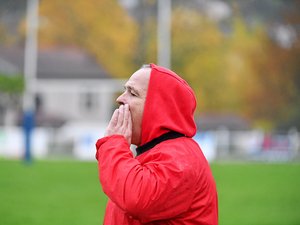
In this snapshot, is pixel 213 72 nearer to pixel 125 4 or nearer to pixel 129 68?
pixel 129 68

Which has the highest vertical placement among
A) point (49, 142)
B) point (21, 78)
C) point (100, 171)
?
point (100, 171)

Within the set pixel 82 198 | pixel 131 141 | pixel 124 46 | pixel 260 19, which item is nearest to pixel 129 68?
pixel 124 46

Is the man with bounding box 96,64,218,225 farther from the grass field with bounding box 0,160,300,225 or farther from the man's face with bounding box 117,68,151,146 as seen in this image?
the grass field with bounding box 0,160,300,225

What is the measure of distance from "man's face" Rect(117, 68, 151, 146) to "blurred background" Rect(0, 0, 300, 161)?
45814mm

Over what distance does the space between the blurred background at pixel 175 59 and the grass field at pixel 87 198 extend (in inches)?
1190

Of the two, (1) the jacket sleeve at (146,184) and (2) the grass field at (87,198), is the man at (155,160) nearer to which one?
(1) the jacket sleeve at (146,184)

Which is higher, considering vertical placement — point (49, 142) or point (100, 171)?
point (100, 171)

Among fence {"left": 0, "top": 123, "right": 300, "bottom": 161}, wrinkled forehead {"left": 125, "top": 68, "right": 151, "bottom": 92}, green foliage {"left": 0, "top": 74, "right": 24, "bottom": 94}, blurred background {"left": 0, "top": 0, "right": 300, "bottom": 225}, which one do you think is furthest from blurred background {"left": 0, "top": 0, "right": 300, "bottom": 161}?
wrinkled forehead {"left": 125, "top": 68, "right": 151, "bottom": 92}

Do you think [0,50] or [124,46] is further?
[0,50]

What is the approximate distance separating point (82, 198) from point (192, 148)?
10.3m

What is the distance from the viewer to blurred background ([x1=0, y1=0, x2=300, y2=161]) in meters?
51.9

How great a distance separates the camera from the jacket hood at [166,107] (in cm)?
273

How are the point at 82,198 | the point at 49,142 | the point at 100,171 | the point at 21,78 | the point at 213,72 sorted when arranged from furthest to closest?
the point at 213,72, the point at 21,78, the point at 49,142, the point at 82,198, the point at 100,171

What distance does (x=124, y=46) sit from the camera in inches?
2115
